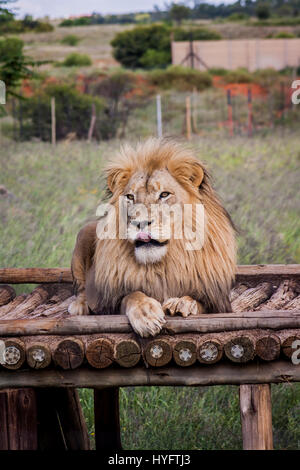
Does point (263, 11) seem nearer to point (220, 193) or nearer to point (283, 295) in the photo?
point (220, 193)

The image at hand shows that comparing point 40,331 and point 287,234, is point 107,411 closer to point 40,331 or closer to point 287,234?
point 40,331

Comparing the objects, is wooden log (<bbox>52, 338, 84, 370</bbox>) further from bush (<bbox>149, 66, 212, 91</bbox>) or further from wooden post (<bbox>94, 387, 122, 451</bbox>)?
bush (<bbox>149, 66, 212, 91</bbox>)

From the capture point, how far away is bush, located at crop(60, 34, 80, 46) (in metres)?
23.9

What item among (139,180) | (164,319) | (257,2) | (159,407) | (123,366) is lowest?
(159,407)

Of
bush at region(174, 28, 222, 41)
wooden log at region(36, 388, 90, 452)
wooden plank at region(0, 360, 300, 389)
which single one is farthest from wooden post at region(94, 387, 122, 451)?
bush at region(174, 28, 222, 41)

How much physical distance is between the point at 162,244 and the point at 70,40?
23.0 metres

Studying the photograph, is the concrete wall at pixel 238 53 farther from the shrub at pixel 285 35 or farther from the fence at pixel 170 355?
the fence at pixel 170 355

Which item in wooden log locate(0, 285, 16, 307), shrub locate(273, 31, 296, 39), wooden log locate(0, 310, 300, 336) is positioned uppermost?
shrub locate(273, 31, 296, 39)

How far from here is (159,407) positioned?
4.64 m

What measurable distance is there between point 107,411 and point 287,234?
390cm

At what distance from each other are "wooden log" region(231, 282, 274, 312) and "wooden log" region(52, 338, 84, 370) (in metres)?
1.22

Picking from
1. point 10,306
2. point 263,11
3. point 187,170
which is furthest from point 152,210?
point 263,11

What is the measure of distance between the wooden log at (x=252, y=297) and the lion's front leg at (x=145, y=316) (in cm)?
106
